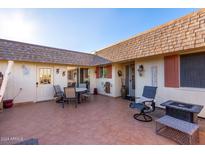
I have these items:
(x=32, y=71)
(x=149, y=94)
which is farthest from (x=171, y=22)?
(x=32, y=71)

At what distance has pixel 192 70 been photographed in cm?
459

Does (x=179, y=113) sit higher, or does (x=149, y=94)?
(x=149, y=94)

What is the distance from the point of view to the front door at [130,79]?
8070mm

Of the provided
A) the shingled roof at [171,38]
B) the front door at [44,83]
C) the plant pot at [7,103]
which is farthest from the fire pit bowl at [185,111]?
the plant pot at [7,103]

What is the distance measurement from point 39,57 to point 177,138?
25.6ft

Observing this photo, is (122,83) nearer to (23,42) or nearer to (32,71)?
(32,71)

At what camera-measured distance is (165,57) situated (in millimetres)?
5449

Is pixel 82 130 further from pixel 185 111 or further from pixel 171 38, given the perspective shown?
pixel 171 38

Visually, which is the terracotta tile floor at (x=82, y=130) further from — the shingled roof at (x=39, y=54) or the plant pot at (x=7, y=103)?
the shingled roof at (x=39, y=54)

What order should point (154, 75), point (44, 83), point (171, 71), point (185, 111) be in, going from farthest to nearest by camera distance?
point (44, 83) → point (154, 75) → point (171, 71) → point (185, 111)

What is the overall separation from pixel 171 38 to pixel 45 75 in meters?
7.52

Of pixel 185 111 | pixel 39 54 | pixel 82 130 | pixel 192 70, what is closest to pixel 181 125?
pixel 185 111

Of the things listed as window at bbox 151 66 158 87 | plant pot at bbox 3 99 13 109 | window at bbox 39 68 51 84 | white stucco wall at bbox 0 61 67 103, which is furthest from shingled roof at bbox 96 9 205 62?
plant pot at bbox 3 99 13 109

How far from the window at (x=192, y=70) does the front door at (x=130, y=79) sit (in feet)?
11.2
